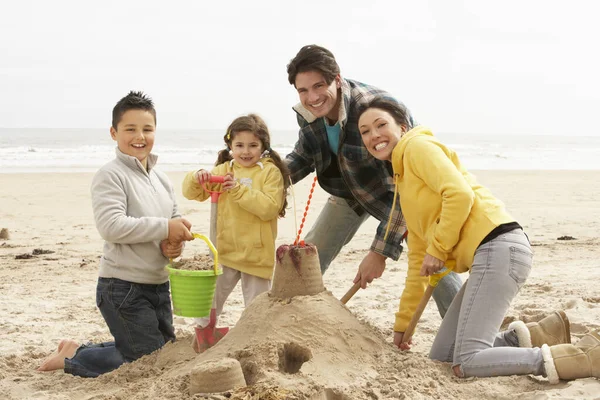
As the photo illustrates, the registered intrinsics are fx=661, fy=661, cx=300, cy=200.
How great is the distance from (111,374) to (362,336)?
1345mm

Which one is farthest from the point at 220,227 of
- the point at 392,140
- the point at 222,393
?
the point at 222,393

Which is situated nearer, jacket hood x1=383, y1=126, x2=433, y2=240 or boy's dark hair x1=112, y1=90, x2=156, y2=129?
jacket hood x1=383, y1=126, x2=433, y2=240

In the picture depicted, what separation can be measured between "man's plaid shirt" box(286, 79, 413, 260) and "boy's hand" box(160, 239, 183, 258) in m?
1.01

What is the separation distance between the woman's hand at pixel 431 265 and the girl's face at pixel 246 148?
142 centimetres

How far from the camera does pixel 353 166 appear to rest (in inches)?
154

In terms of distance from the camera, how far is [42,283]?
5.89m

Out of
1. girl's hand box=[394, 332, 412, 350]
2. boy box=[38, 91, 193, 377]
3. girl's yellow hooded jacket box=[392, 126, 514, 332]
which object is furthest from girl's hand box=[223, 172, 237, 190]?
girl's hand box=[394, 332, 412, 350]

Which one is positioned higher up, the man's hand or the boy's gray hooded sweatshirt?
the boy's gray hooded sweatshirt

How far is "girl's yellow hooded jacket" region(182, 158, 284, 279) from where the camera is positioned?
13.1 feet

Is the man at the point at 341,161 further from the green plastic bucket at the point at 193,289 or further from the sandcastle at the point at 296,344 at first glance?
the green plastic bucket at the point at 193,289

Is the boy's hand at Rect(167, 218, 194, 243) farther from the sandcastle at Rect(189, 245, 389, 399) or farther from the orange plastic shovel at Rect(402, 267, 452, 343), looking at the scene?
the orange plastic shovel at Rect(402, 267, 452, 343)

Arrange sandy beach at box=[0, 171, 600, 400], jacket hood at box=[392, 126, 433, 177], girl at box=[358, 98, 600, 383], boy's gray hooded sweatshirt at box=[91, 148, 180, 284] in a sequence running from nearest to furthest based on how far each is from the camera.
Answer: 1. sandy beach at box=[0, 171, 600, 400]
2. girl at box=[358, 98, 600, 383]
3. jacket hood at box=[392, 126, 433, 177]
4. boy's gray hooded sweatshirt at box=[91, 148, 180, 284]

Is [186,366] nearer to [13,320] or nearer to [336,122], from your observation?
[336,122]

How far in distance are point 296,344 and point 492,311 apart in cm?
94
